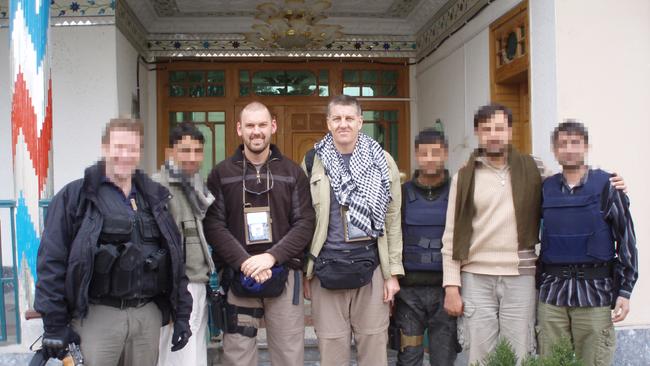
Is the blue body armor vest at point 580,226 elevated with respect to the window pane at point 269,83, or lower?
lower

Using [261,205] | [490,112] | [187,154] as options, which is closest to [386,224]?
[261,205]

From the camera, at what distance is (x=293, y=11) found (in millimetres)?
6438

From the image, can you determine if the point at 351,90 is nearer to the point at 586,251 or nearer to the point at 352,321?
the point at 352,321

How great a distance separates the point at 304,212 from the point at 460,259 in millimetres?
825

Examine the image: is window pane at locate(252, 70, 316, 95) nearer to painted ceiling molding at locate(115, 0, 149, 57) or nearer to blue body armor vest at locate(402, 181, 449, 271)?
painted ceiling molding at locate(115, 0, 149, 57)

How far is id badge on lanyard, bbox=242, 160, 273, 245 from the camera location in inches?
120

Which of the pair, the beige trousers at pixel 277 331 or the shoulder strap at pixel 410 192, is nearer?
the beige trousers at pixel 277 331

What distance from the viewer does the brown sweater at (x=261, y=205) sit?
9.97ft

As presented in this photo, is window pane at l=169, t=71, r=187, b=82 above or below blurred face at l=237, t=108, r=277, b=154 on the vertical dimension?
above

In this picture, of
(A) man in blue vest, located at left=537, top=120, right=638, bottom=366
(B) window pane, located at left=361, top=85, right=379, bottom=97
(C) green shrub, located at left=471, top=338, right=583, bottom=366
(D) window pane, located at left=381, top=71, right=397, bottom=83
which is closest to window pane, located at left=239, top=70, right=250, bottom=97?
(B) window pane, located at left=361, top=85, right=379, bottom=97

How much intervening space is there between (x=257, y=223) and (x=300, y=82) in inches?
219

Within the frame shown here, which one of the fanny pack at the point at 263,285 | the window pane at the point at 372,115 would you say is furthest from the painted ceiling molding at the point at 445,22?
the fanny pack at the point at 263,285

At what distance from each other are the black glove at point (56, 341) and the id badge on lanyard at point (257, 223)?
98 cm

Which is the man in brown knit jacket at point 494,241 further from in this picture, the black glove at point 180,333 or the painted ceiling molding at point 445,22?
the painted ceiling molding at point 445,22
